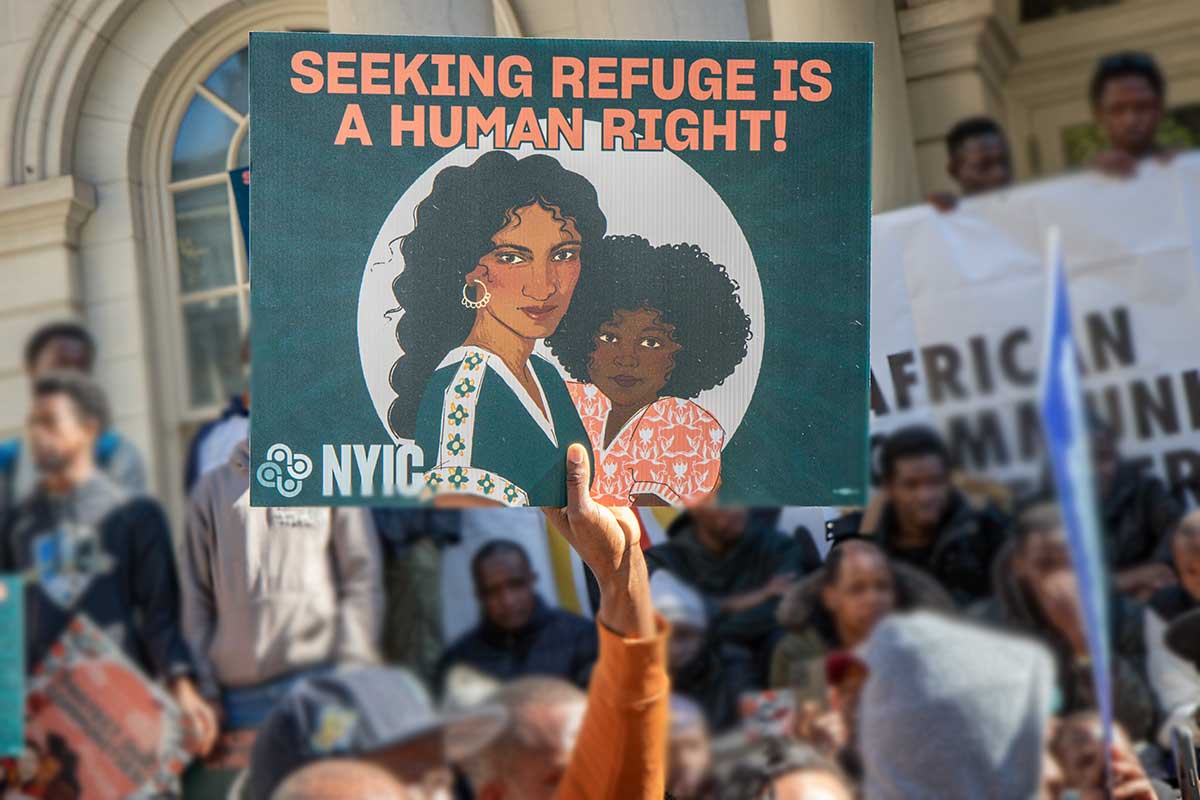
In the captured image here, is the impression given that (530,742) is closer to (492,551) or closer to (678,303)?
(492,551)

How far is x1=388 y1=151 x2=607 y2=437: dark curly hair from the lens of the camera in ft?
6.21

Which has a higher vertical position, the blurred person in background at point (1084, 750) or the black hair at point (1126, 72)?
the black hair at point (1126, 72)

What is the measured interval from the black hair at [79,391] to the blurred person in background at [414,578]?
2.04 meters

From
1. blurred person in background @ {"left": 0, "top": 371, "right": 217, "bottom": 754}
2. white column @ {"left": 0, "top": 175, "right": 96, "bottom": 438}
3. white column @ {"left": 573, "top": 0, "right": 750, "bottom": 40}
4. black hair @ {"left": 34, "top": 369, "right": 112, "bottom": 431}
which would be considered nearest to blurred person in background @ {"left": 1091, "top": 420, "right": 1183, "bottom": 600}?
white column @ {"left": 573, "top": 0, "right": 750, "bottom": 40}

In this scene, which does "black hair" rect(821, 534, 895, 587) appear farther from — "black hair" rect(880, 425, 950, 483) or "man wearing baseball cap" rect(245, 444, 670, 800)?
"man wearing baseball cap" rect(245, 444, 670, 800)

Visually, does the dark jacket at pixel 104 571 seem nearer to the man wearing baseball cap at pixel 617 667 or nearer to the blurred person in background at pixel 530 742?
the blurred person in background at pixel 530 742

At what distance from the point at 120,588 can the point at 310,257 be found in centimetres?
417

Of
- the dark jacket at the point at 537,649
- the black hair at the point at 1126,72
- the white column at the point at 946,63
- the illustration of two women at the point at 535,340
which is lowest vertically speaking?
the dark jacket at the point at 537,649

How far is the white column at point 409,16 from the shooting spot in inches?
195

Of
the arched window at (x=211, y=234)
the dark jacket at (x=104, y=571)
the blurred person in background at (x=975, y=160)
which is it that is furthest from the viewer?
the arched window at (x=211, y=234)

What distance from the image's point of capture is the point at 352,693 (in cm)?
518

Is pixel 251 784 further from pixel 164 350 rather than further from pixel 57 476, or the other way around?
pixel 164 350

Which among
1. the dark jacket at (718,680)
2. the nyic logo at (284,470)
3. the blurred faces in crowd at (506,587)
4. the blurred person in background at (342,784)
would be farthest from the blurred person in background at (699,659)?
the nyic logo at (284,470)

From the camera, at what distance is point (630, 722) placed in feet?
6.86
